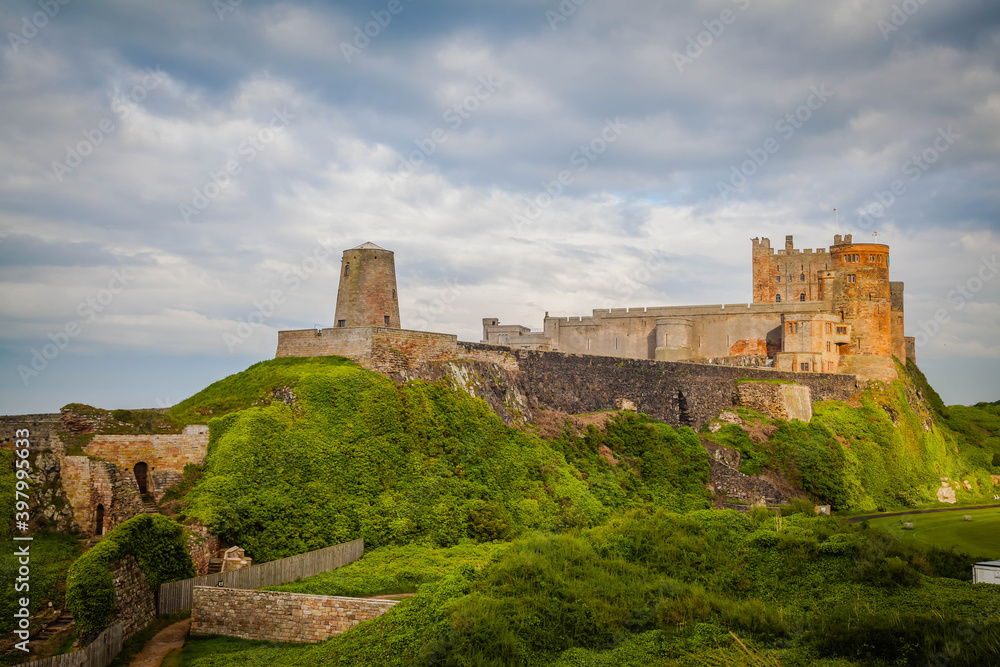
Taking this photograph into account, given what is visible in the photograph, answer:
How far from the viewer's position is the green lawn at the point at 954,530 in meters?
22.0

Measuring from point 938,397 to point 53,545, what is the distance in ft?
190

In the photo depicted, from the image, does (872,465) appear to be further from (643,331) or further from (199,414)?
(199,414)

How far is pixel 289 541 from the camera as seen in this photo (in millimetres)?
17797

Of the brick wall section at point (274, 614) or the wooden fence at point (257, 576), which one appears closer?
the brick wall section at point (274, 614)

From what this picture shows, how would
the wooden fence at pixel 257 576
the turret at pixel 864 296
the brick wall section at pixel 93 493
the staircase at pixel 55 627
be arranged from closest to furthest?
the staircase at pixel 55 627 → the wooden fence at pixel 257 576 → the brick wall section at pixel 93 493 → the turret at pixel 864 296

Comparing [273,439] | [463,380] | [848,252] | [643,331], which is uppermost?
[848,252]

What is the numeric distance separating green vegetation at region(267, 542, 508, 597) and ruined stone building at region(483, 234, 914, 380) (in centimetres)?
3009

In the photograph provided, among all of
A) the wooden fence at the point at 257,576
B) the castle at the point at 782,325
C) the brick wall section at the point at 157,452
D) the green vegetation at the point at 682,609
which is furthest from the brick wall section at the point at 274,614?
the castle at the point at 782,325

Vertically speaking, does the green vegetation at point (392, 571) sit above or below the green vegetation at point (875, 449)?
below

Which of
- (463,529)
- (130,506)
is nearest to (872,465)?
(463,529)

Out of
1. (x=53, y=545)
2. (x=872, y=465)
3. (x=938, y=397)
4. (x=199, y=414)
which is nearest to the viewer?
(x=53, y=545)

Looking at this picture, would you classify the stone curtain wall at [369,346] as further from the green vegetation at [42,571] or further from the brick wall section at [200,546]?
the green vegetation at [42,571]

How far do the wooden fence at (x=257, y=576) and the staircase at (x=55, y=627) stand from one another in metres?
2.04

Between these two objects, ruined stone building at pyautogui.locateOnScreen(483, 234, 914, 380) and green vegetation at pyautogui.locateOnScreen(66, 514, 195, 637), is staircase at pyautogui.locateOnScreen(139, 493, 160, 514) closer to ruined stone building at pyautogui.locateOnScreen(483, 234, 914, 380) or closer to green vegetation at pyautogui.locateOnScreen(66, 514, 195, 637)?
green vegetation at pyautogui.locateOnScreen(66, 514, 195, 637)
